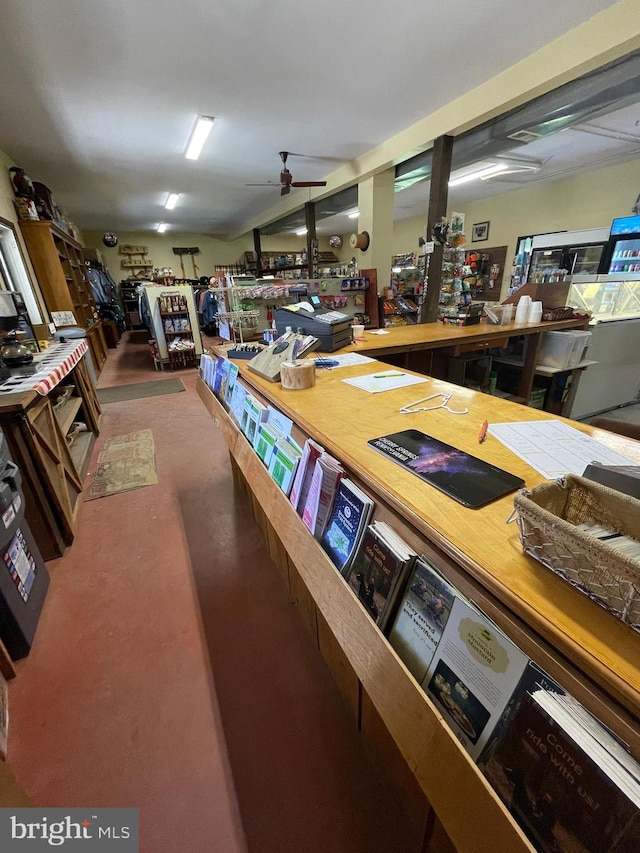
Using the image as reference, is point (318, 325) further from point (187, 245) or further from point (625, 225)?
point (187, 245)

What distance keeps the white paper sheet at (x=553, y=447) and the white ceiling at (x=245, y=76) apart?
291 cm

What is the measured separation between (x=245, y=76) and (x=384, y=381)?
318 centimetres

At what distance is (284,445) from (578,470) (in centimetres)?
87

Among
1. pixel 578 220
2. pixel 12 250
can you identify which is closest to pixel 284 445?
pixel 12 250

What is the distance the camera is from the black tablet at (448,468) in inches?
28.9

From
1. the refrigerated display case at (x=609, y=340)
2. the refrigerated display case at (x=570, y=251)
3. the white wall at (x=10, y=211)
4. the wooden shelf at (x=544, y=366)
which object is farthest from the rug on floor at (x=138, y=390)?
the refrigerated display case at (x=570, y=251)

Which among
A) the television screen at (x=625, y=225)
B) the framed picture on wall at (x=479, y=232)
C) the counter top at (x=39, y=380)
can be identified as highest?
the framed picture on wall at (x=479, y=232)

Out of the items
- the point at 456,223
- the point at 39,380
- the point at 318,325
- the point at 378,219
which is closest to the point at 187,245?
the point at 378,219

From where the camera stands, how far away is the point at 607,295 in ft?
11.6

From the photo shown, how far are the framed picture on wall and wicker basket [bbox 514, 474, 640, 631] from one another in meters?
9.22

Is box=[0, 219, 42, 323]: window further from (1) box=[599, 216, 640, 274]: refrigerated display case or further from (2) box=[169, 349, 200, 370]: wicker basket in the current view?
(1) box=[599, 216, 640, 274]: refrigerated display case

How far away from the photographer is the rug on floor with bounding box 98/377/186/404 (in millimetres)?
4754

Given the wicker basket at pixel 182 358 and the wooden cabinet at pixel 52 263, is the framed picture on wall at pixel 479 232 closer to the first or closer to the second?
the wicker basket at pixel 182 358

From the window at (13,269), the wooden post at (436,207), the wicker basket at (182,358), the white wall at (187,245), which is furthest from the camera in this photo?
the white wall at (187,245)
